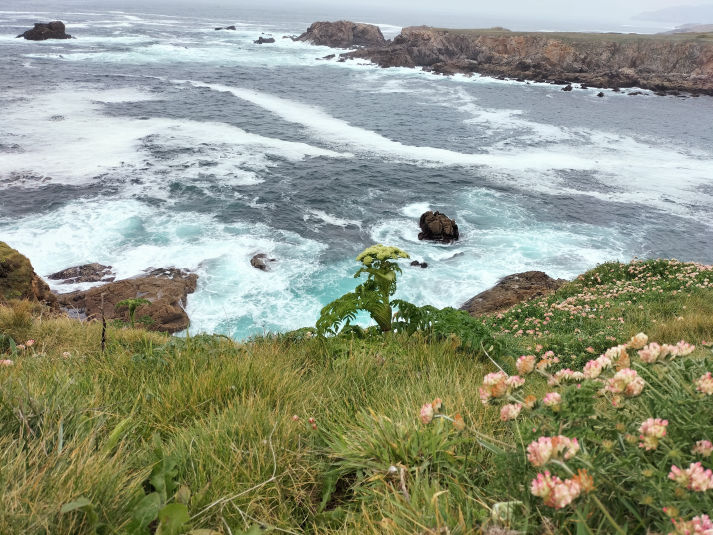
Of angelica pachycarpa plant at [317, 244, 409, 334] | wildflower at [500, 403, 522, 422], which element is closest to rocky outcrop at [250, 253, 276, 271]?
angelica pachycarpa plant at [317, 244, 409, 334]

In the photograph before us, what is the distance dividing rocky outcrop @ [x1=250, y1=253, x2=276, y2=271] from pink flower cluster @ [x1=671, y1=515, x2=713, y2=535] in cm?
1782

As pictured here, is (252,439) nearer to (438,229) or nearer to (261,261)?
(261,261)

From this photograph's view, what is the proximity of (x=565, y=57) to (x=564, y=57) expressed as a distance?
0.14m

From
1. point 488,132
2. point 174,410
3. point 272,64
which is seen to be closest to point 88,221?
point 174,410

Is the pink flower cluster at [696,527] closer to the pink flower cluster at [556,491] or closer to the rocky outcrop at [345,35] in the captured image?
the pink flower cluster at [556,491]

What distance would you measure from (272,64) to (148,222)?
5660 cm

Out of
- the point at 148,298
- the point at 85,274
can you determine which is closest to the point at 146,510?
the point at 148,298

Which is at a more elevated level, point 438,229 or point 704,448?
point 704,448

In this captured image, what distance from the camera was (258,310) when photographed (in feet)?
52.9

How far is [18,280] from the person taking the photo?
13.4m

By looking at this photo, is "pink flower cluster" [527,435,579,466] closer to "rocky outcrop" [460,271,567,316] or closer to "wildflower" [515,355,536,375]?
"wildflower" [515,355,536,375]

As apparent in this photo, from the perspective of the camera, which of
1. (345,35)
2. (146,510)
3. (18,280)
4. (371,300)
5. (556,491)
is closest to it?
(556,491)

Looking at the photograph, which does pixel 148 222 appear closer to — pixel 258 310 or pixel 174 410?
pixel 258 310

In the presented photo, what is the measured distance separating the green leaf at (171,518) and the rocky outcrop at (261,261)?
55.4 feet
